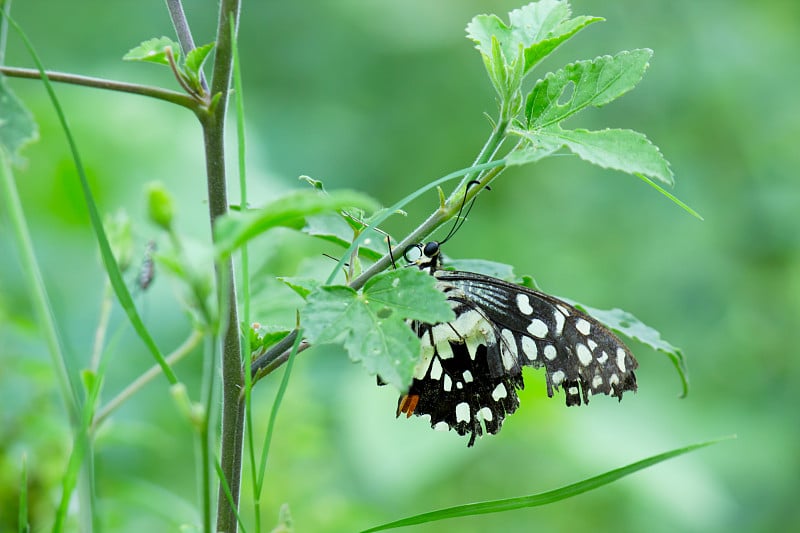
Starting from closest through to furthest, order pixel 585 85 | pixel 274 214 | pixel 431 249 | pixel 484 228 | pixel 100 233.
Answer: pixel 274 214 → pixel 100 233 → pixel 585 85 → pixel 431 249 → pixel 484 228

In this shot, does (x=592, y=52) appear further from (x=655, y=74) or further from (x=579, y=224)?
(x=579, y=224)

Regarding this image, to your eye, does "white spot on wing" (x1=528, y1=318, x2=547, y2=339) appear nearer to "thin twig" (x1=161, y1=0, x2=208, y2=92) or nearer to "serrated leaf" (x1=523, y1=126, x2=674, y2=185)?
"serrated leaf" (x1=523, y1=126, x2=674, y2=185)

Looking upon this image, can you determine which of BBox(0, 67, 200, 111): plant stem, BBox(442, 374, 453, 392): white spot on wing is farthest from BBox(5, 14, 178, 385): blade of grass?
BBox(442, 374, 453, 392): white spot on wing

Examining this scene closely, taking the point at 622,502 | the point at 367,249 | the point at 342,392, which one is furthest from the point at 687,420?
the point at 367,249

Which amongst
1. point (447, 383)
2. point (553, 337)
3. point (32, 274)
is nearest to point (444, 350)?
point (447, 383)

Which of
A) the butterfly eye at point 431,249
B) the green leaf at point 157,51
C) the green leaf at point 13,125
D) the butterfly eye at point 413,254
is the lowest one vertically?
the butterfly eye at point 431,249

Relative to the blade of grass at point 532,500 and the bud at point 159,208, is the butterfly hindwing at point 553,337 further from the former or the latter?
the bud at point 159,208

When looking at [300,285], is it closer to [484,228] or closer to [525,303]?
[525,303]

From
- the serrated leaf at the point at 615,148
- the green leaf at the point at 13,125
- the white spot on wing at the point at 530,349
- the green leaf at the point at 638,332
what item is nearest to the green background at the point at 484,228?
the white spot on wing at the point at 530,349
